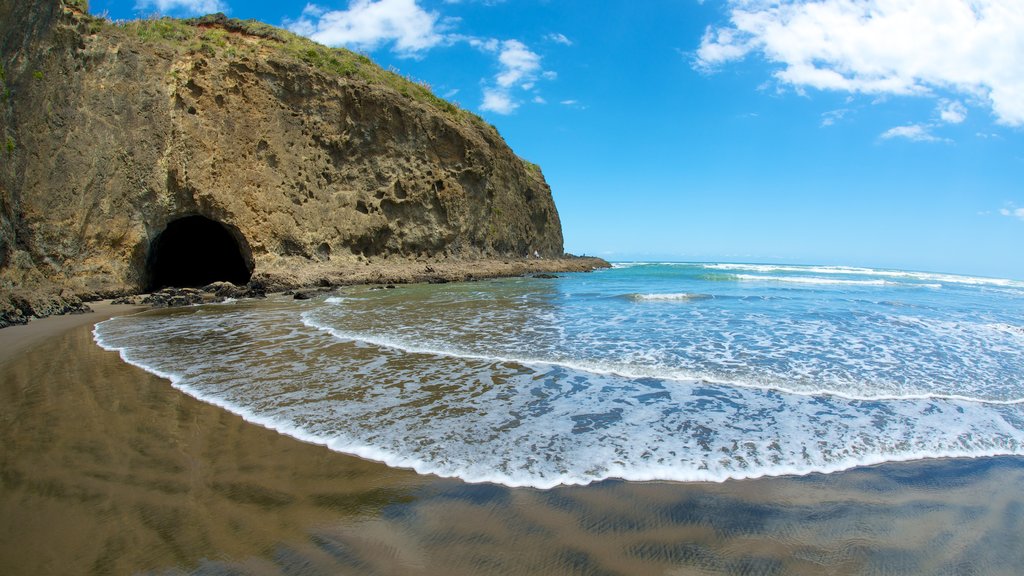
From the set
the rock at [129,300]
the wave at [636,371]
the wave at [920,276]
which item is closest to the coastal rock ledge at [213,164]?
the rock at [129,300]

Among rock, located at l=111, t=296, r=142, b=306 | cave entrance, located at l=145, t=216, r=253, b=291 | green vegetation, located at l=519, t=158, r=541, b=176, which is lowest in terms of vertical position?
rock, located at l=111, t=296, r=142, b=306

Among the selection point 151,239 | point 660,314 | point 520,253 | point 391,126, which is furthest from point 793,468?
point 520,253

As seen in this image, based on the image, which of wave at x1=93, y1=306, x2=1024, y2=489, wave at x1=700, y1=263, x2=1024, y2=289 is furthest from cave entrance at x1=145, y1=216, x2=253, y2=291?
wave at x1=700, y1=263, x2=1024, y2=289

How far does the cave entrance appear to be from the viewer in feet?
71.5

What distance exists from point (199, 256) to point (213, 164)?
9243 mm

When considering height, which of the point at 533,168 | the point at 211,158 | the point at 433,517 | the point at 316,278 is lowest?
the point at 433,517

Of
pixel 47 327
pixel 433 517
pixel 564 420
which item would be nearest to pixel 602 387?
pixel 564 420

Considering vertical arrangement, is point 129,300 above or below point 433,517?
above

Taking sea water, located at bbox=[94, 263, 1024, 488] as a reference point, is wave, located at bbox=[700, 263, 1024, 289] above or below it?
above

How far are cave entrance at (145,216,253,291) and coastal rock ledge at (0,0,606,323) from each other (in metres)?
0.12

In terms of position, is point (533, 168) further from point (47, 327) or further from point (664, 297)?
point (47, 327)

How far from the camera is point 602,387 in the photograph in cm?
668

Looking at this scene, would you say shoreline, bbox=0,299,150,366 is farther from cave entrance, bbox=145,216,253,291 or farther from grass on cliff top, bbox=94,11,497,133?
grass on cliff top, bbox=94,11,497,133

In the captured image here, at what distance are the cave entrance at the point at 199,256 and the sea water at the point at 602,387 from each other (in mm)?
9939
